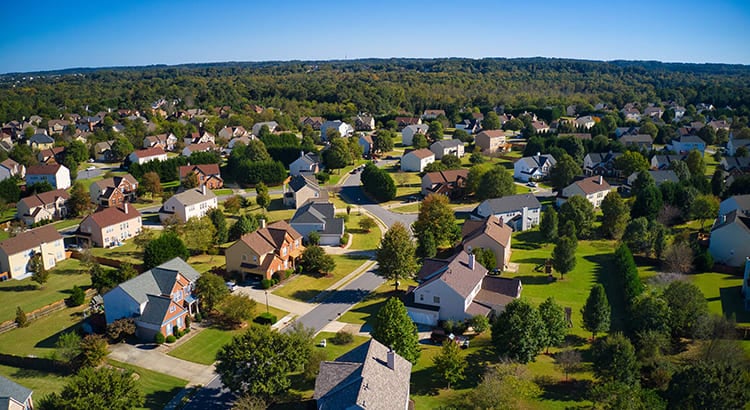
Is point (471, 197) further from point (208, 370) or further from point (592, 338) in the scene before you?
point (208, 370)

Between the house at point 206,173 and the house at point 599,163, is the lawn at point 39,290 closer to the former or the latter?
the house at point 206,173

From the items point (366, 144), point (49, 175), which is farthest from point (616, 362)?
point (366, 144)

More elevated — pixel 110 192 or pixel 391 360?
pixel 110 192

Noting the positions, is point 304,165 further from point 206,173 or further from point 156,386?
point 156,386

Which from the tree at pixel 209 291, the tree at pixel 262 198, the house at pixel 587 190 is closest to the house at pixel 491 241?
the tree at pixel 209 291

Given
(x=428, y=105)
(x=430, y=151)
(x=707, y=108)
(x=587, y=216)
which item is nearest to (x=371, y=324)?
(x=587, y=216)

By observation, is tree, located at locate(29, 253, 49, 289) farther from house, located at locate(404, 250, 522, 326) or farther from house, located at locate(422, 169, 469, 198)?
house, located at locate(422, 169, 469, 198)
